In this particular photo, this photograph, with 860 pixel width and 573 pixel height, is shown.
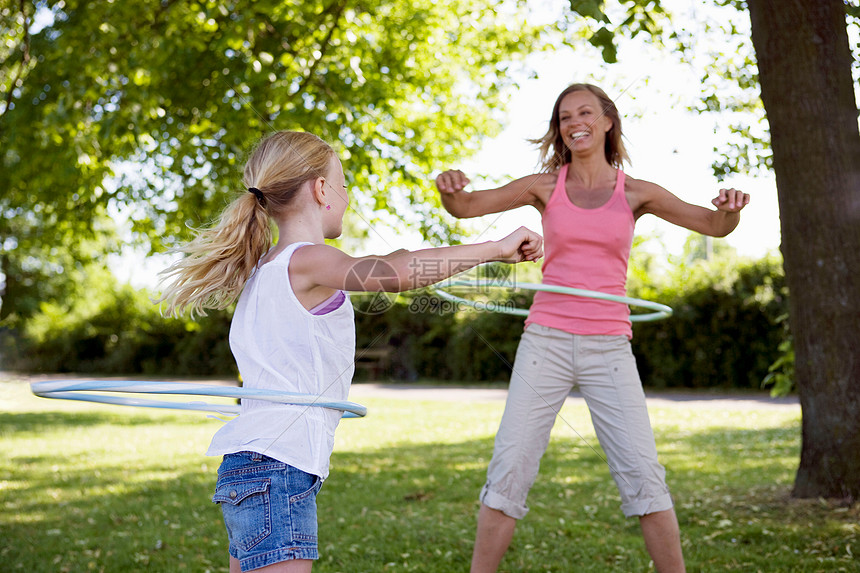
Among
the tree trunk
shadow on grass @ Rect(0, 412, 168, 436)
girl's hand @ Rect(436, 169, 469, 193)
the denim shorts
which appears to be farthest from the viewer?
shadow on grass @ Rect(0, 412, 168, 436)

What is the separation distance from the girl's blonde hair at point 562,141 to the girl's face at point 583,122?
0.05 m

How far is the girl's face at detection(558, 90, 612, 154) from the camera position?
346 cm

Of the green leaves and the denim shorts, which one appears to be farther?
the green leaves

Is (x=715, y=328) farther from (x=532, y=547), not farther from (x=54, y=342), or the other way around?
(x=54, y=342)

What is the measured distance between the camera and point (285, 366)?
2.23m

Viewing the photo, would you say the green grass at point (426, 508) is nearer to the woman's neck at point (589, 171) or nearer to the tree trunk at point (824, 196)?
the tree trunk at point (824, 196)

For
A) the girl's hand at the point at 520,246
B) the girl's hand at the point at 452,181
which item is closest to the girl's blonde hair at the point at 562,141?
the girl's hand at the point at 452,181

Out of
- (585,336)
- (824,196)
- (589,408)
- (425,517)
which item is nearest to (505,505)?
(589,408)

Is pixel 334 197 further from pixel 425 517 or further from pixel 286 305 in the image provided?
pixel 425 517

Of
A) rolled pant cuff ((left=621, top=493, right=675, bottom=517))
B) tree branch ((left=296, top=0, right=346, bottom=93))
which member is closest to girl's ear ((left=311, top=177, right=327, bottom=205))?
rolled pant cuff ((left=621, top=493, right=675, bottom=517))

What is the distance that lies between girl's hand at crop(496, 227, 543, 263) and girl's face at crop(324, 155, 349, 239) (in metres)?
0.53

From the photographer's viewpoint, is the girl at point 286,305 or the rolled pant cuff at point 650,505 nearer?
the girl at point 286,305

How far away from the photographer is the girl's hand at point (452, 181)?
3.26 m

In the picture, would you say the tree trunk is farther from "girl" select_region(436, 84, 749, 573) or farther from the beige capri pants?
the beige capri pants
